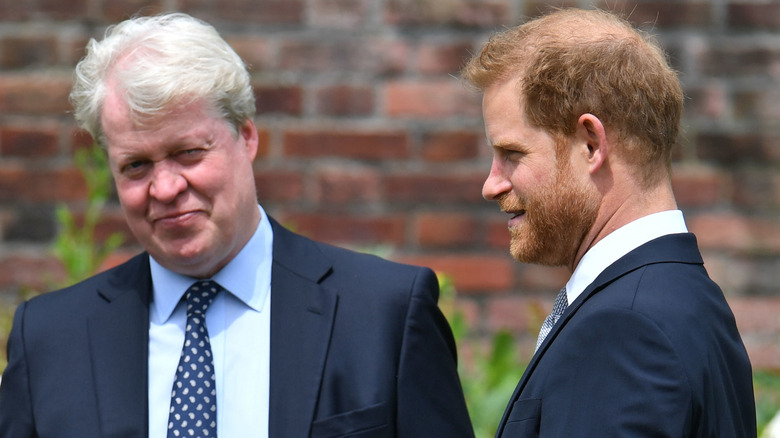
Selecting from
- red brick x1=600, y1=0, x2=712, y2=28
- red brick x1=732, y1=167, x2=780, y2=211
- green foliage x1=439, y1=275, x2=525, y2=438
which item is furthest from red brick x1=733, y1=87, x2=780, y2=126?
green foliage x1=439, y1=275, x2=525, y2=438

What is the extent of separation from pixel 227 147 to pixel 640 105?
40.1 inches

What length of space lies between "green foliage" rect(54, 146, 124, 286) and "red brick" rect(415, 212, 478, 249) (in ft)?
3.29

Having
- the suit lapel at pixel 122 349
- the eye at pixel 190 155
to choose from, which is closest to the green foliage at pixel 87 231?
the suit lapel at pixel 122 349

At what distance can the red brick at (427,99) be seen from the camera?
353cm

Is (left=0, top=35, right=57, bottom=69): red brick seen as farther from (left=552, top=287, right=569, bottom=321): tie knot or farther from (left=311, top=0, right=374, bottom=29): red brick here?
(left=552, top=287, right=569, bottom=321): tie knot

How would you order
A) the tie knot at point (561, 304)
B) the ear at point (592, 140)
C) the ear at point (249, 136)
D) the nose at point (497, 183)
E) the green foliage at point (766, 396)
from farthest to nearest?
the green foliage at point (766, 396)
the ear at point (249, 136)
the tie knot at point (561, 304)
the nose at point (497, 183)
the ear at point (592, 140)

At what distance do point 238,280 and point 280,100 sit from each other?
1255 millimetres

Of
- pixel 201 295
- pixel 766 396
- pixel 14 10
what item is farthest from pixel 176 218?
pixel 766 396

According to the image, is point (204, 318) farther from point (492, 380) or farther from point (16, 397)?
point (492, 380)

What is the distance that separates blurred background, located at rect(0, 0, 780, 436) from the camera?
352 cm

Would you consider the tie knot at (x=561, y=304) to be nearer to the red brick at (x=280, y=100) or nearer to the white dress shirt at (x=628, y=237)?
the white dress shirt at (x=628, y=237)

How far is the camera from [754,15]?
3.58 metres

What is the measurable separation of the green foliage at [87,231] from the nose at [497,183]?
1610 millimetres

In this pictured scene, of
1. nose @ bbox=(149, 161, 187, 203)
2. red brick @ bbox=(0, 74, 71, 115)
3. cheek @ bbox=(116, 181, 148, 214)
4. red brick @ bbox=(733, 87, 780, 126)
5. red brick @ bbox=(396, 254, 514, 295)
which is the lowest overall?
red brick @ bbox=(396, 254, 514, 295)
